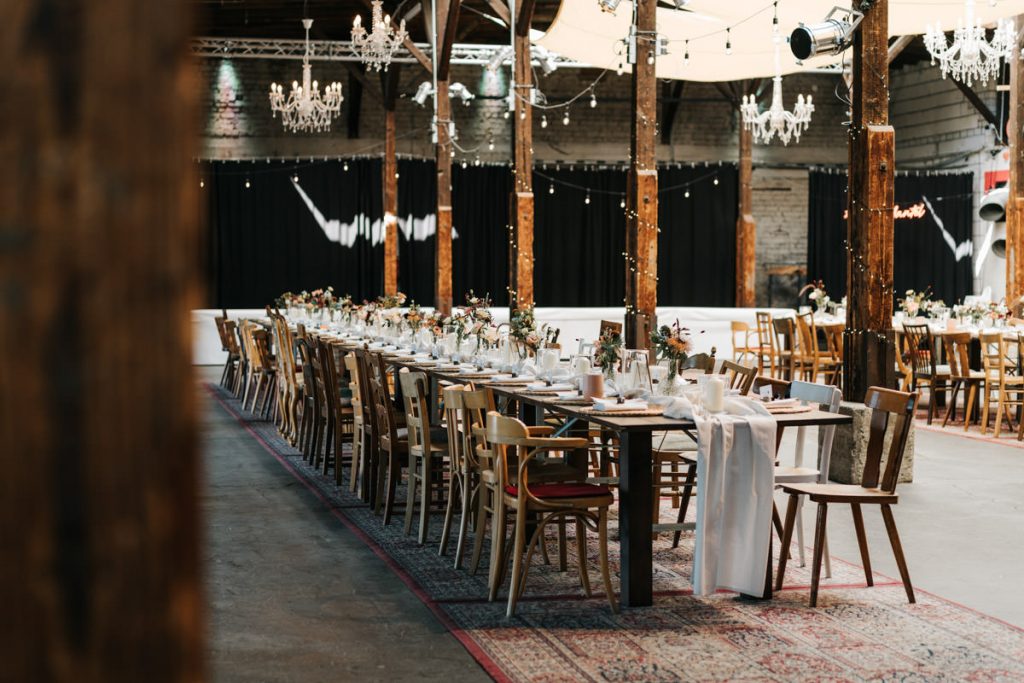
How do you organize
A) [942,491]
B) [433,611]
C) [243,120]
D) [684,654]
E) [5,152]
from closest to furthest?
[5,152], [684,654], [433,611], [942,491], [243,120]

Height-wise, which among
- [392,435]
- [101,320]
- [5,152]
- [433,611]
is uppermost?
[5,152]

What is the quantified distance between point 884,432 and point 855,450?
2.71 metres

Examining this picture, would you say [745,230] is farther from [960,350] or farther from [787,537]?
[787,537]

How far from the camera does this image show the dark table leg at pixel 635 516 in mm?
4645

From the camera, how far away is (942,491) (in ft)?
24.0

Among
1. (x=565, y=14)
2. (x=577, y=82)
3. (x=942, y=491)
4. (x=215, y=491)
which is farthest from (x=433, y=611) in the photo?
(x=577, y=82)

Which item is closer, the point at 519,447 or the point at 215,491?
the point at 519,447

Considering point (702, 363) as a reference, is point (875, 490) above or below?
below

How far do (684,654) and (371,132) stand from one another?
17281 millimetres

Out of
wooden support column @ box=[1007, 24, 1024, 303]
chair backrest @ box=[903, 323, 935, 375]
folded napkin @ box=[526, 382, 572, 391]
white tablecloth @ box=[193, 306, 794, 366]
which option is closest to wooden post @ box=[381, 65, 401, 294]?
Answer: white tablecloth @ box=[193, 306, 794, 366]

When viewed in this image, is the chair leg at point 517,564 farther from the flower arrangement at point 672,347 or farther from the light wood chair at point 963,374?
the light wood chair at point 963,374

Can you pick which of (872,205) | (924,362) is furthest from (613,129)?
(872,205)

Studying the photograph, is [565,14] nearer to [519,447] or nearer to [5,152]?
[519,447]

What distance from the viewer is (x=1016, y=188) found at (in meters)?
13.0
